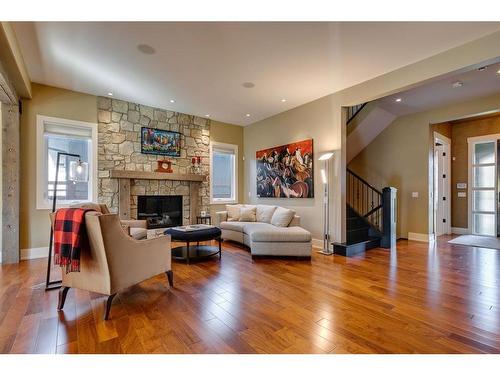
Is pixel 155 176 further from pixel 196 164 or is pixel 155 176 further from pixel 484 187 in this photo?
pixel 484 187

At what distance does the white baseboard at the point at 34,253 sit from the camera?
13.5ft

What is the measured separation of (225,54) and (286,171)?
2995mm

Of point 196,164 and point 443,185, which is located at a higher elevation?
point 196,164

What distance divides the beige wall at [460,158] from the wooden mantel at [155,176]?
670 cm

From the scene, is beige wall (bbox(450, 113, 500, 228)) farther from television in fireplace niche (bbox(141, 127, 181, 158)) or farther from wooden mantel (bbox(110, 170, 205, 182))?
television in fireplace niche (bbox(141, 127, 181, 158))

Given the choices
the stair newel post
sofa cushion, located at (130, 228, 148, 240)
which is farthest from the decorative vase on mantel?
the stair newel post

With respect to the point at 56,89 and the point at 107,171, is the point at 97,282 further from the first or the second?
the point at 56,89

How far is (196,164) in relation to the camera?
20.0ft

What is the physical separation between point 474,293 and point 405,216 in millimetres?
3437

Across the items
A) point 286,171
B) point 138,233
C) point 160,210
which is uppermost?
point 286,171

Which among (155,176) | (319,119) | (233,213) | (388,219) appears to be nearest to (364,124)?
(319,119)

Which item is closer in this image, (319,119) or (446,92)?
(446,92)

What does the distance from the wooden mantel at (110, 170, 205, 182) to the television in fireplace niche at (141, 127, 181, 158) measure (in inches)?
20.1
